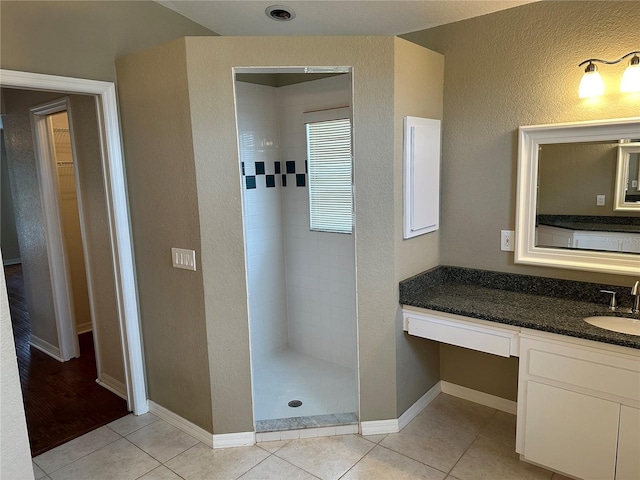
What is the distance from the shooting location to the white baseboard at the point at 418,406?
2693 millimetres

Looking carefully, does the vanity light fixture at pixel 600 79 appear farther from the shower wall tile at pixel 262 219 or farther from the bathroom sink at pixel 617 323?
the shower wall tile at pixel 262 219

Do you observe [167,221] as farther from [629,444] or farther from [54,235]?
[629,444]

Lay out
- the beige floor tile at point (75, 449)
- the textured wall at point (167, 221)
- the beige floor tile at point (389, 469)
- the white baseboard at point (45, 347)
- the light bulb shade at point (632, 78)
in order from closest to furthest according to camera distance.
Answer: the light bulb shade at point (632, 78)
the beige floor tile at point (389, 469)
the textured wall at point (167, 221)
the beige floor tile at point (75, 449)
the white baseboard at point (45, 347)

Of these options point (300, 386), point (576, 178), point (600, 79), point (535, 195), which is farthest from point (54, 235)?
point (600, 79)

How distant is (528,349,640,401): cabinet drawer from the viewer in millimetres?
1867

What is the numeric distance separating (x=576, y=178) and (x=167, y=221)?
233 cm

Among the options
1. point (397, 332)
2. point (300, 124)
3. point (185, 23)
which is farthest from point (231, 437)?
point (185, 23)

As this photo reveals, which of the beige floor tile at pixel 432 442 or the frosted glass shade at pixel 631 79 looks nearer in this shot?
the frosted glass shade at pixel 631 79

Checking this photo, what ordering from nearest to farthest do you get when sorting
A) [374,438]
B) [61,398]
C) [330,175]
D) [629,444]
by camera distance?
[629,444] < [374,438] < [61,398] < [330,175]

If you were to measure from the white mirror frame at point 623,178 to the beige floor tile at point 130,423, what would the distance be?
120 inches

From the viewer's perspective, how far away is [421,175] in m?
2.56

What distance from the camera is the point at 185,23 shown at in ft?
9.49

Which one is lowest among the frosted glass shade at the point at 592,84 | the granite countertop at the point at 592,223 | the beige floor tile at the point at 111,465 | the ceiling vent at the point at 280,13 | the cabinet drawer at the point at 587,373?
the beige floor tile at the point at 111,465

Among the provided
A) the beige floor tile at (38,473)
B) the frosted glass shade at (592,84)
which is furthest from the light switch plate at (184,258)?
the frosted glass shade at (592,84)
